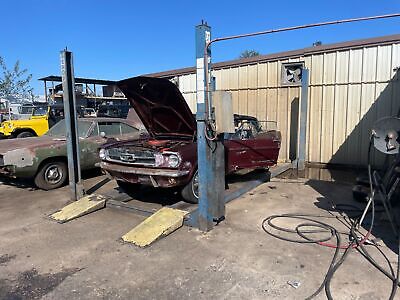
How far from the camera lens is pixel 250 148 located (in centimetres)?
660

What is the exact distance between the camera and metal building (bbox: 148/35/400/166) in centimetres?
806

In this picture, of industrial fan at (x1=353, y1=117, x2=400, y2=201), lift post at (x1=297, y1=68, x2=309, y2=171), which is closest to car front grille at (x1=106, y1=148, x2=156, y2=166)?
industrial fan at (x1=353, y1=117, x2=400, y2=201)

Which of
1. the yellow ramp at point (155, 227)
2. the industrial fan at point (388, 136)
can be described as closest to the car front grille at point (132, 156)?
the yellow ramp at point (155, 227)

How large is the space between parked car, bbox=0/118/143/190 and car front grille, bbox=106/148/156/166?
1989 mm

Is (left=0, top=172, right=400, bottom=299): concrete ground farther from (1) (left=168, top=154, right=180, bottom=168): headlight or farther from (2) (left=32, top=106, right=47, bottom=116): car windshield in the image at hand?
(2) (left=32, top=106, right=47, bottom=116): car windshield

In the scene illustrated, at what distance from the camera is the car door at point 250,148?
20.5 ft

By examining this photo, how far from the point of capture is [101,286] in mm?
3158

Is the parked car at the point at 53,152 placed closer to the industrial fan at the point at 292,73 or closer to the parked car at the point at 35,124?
the industrial fan at the point at 292,73

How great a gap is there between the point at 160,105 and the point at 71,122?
64.7 inches

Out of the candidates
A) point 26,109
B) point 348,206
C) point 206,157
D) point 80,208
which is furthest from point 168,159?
point 26,109

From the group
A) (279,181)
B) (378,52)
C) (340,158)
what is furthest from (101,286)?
(378,52)

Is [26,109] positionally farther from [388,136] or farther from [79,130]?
[388,136]

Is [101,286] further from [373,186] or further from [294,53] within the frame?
[294,53]

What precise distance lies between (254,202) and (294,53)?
5.63m
